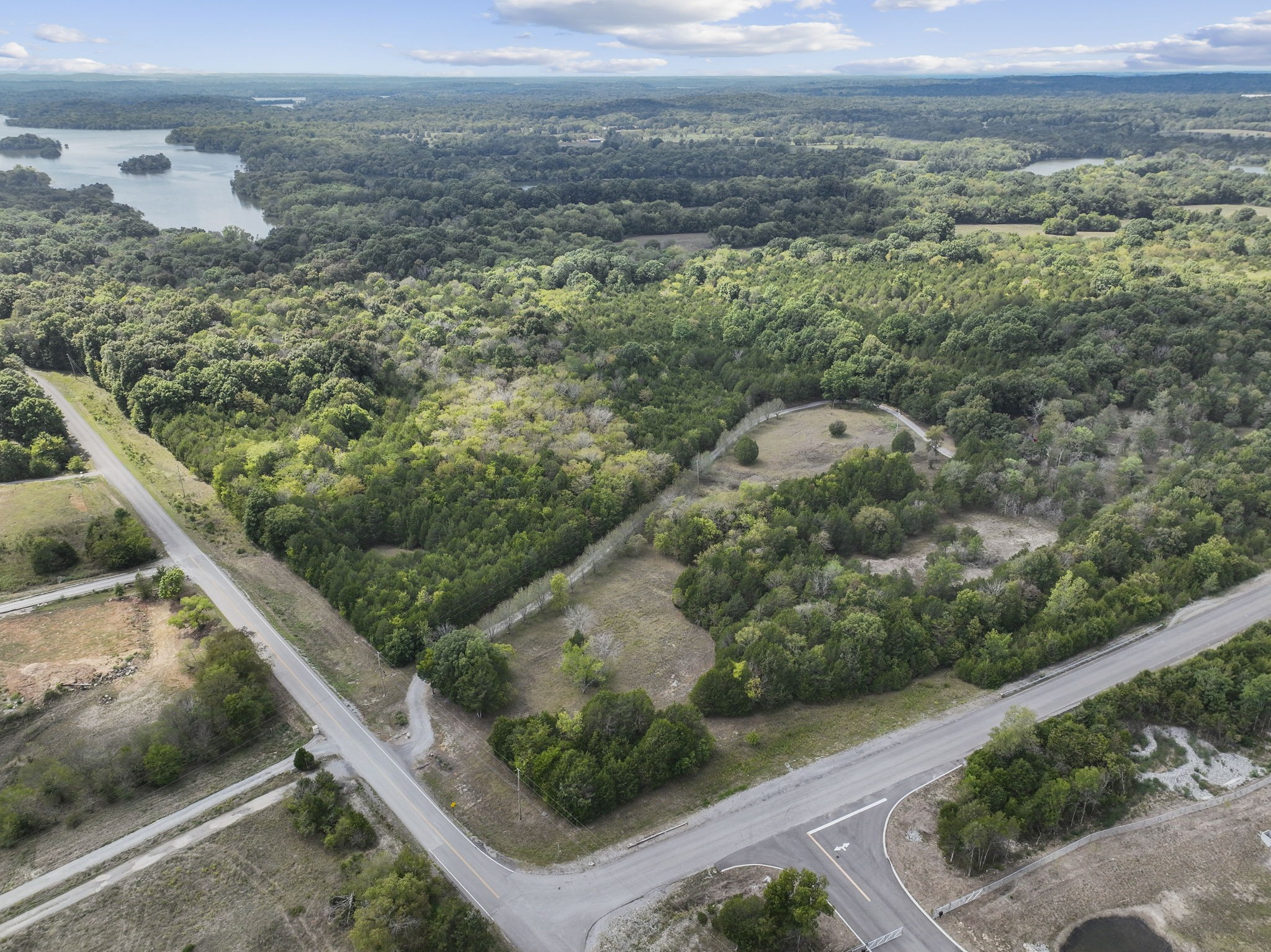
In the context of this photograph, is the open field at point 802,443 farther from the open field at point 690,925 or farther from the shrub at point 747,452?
the open field at point 690,925

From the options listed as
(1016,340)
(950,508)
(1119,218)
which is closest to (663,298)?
(1016,340)

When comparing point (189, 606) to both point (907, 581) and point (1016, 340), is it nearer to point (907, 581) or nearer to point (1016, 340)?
point (907, 581)

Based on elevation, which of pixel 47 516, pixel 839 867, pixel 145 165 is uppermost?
pixel 145 165

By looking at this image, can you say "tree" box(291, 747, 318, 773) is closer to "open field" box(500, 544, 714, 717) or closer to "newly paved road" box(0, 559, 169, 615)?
"open field" box(500, 544, 714, 717)

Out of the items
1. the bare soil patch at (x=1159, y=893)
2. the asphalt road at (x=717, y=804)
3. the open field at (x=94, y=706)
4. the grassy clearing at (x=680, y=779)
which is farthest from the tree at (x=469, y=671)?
the bare soil patch at (x=1159, y=893)

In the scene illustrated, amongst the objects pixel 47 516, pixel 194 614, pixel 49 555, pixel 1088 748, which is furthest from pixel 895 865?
pixel 47 516

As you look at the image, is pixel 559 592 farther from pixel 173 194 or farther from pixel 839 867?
pixel 173 194
